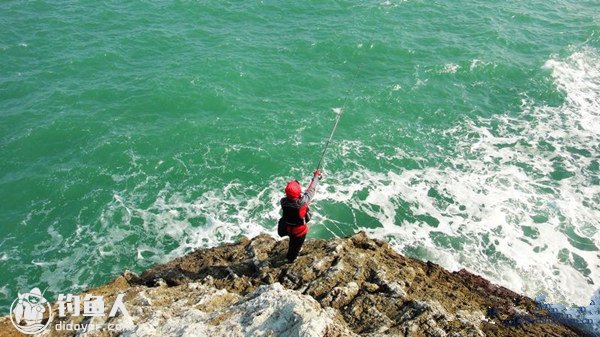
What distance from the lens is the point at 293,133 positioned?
22.0 m

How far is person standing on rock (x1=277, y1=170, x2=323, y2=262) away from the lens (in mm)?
10055

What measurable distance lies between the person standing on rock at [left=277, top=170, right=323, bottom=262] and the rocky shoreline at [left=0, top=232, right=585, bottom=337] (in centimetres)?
73

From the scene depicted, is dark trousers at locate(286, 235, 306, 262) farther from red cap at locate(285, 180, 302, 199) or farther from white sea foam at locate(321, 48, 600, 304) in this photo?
white sea foam at locate(321, 48, 600, 304)

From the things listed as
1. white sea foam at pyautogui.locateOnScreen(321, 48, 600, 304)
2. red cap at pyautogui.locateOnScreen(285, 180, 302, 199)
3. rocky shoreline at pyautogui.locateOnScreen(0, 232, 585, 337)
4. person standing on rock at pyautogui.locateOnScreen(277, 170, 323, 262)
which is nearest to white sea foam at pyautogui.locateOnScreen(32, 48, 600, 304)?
white sea foam at pyautogui.locateOnScreen(321, 48, 600, 304)

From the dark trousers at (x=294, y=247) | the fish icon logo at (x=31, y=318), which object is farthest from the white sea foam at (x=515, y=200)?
the fish icon logo at (x=31, y=318)

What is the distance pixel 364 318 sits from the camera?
8.94m

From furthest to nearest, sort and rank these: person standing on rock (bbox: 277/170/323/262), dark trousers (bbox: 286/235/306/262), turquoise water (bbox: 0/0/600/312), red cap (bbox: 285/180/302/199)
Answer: turquoise water (bbox: 0/0/600/312) → dark trousers (bbox: 286/235/306/262) → person standing on rock (bbox: 277/170/323/262) → red cap (bbox: 285/180/302/199)

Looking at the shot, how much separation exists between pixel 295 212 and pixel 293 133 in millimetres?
11931

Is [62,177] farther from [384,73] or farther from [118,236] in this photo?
[384,73]

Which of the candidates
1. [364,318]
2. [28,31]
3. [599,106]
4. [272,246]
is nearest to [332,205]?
[272,246]

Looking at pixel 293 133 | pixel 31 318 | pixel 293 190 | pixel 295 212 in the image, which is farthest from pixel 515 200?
pixel 31 318

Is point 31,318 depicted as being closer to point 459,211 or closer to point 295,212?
point 295,212

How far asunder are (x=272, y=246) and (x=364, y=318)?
4.38 m

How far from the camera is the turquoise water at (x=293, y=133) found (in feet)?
55.8
